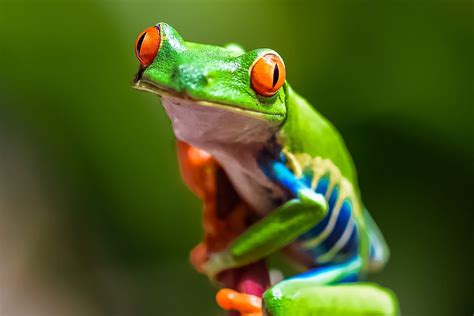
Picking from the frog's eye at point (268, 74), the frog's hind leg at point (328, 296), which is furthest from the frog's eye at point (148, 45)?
the frog's hind leg at point (328, 296)

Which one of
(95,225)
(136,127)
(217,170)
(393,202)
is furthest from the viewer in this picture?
(95,225)

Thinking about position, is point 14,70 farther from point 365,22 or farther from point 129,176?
point 365,22

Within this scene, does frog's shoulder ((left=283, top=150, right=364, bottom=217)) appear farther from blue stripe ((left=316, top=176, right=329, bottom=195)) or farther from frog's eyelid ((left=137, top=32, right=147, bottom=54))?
frog's eyelid ((left=137, top=32, right=147, bottom=54))

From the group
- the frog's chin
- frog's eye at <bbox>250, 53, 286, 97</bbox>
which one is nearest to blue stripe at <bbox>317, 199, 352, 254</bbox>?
the frog's chin

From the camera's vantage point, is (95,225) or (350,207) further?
(95,225)

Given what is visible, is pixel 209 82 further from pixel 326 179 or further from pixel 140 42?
pixel 326 179

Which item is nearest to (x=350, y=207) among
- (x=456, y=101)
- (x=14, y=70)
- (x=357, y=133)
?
(x=357, y=133)

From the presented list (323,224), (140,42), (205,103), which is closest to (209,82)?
(205,103)

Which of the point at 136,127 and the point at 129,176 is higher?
the point at 136,127
